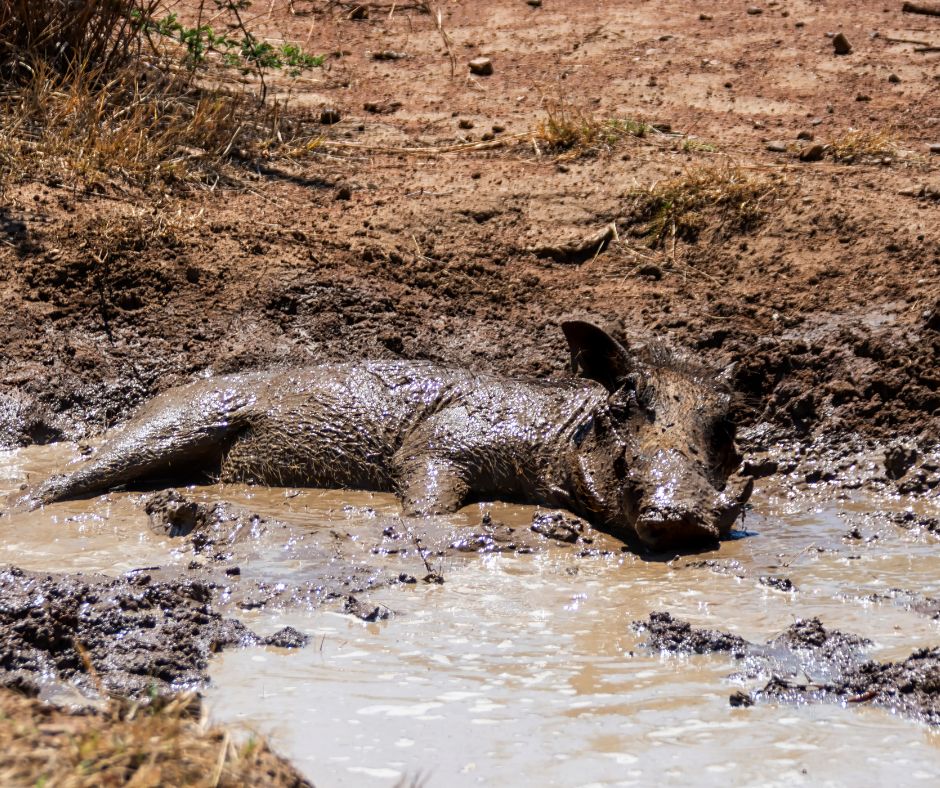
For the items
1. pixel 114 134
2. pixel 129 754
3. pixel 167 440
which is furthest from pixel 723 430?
pixel 114 134

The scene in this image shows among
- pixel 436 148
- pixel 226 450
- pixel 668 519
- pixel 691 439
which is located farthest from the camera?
pixel 436 148

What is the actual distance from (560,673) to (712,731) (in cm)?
70

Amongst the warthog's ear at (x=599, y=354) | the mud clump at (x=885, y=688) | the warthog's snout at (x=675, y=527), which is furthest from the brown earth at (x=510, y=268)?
the mud clump at (x=885, y=688)

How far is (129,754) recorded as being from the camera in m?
2.82

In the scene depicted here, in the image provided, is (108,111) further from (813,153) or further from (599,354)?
(813,153)

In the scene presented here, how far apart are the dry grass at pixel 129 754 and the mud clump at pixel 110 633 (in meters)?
0.96

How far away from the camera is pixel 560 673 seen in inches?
175

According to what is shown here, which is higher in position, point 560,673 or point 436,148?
point 436,148

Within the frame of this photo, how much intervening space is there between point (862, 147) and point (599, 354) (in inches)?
157

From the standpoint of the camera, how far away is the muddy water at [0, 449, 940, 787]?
3.69m

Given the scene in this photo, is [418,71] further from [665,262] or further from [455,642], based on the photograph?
[455,642]

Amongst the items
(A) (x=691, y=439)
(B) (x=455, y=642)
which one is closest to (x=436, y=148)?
(A) (x=691, y=439)

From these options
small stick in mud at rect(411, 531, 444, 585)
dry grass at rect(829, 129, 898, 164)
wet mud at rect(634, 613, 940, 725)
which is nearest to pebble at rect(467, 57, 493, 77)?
dry grass at rect(829, 129, 898, 164)

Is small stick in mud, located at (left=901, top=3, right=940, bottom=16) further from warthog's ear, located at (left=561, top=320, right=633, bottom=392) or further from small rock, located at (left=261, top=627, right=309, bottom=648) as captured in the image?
small rock, located at (left=261, top=627, right=309, bottom=648)
